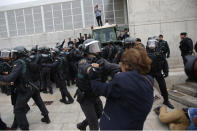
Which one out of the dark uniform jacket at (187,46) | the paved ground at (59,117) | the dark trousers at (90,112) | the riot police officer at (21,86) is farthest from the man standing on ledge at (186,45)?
the riot police officer at (21,86)

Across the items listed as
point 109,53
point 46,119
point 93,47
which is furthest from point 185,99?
point 93,47

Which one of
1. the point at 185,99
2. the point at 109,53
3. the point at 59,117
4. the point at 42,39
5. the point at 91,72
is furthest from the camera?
the point at 42,39

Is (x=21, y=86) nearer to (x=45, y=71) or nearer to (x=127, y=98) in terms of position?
(x=127, y=98)

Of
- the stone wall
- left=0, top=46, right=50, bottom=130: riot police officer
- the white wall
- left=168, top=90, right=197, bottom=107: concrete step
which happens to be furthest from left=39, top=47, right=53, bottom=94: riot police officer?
the stone wall

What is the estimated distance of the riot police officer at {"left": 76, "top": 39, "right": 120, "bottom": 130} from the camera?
7.85 feet

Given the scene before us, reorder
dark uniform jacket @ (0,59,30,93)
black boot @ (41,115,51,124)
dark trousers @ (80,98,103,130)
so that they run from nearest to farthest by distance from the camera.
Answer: dark trousers @ (80,98,103,130) < dark uniform jacket @ (0,59,30,93) < black boot @ (41,115,51,124)

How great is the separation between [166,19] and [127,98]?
Result: 480 inches

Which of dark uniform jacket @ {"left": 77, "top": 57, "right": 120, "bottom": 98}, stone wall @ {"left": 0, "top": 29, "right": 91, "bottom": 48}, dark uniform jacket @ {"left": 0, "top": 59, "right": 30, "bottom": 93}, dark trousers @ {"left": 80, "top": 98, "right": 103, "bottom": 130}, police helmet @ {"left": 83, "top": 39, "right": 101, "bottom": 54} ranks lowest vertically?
dark trousers @ {"left": 80, "top": 98, "right": 103, "bottom": 130}

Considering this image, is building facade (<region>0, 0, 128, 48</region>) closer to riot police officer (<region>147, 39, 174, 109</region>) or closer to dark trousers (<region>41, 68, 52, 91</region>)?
dark trousers (<region>41, 68, 52, 91</region>)

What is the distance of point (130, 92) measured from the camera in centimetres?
181

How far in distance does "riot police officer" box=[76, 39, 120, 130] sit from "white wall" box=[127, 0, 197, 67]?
10272 mm

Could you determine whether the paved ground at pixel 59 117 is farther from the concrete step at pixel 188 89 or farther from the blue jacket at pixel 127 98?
the blue jacket at pixel 127 98

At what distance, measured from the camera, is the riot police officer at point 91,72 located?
2.39m

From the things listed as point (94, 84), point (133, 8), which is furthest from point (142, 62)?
point (133, 8)
